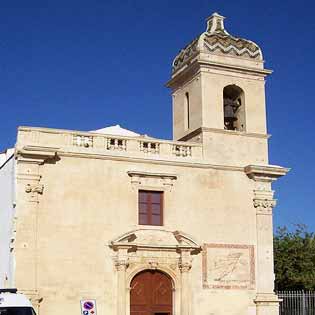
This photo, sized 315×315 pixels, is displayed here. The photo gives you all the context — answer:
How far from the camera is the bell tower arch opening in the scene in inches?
1026

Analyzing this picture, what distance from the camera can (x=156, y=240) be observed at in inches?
916

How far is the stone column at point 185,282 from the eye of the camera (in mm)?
23203

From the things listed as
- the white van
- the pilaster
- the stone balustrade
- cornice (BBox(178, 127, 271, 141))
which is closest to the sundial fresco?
the stone balustrade

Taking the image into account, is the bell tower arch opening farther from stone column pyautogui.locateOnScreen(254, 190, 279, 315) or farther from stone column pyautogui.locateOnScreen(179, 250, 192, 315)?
stone column pyautogui.locateOnScreen(179, 250, 192, 315)

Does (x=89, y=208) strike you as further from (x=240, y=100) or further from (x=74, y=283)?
(x=240, y=100)

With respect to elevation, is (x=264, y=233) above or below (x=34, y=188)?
below

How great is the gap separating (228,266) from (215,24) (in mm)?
9059

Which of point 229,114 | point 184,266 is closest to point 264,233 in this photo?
point 184,266

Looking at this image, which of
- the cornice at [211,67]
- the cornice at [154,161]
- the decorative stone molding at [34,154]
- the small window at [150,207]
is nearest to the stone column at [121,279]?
the small window at [150,207]

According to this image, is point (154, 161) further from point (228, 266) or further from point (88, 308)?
point (88, 308)

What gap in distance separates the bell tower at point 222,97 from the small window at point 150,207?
8.14 ft

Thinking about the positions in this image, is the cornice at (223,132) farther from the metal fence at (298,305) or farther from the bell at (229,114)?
the metal fence at (298,305)

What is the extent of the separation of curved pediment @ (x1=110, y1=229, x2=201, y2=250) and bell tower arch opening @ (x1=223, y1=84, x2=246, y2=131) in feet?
16.1

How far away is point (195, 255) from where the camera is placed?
23.7m
